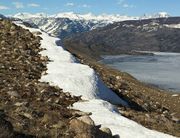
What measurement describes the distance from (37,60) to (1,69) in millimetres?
5354

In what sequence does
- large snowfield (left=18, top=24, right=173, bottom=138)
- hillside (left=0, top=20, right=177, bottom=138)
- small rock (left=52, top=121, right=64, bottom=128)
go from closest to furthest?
hillside (left=0, top=20, right=177, bottom=138), small rock (left=52, top=121, right=64, bottom=128), large snowfield (left=18, top=24, right=173, bottom=138)

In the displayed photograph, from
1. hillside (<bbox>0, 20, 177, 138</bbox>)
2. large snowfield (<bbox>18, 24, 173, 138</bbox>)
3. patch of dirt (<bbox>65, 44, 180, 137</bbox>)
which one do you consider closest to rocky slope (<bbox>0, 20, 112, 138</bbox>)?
hillside (<bbox>0, 20, 177, 138</bbox>)

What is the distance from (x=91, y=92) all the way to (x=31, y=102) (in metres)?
6.41

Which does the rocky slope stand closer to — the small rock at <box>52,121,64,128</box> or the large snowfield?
the small rock at <box>52,121,64,128</box>

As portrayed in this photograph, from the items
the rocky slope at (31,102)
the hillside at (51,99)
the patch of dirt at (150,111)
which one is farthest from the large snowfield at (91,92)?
the patch of dirt at (150,111)

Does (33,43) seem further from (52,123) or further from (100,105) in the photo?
(52,123)

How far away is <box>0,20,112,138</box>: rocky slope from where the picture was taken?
15.4 m

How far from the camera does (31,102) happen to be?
19656mm

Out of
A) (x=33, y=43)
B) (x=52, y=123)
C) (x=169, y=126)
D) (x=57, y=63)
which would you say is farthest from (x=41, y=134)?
(x=33, y=43)

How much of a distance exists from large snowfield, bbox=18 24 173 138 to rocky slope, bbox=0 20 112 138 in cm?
74

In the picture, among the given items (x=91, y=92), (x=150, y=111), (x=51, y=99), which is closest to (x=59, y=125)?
(x=51, y=99)

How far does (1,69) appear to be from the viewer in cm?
2652

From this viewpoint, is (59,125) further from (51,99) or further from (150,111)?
(150,111)

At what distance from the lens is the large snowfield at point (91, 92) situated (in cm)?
1803
